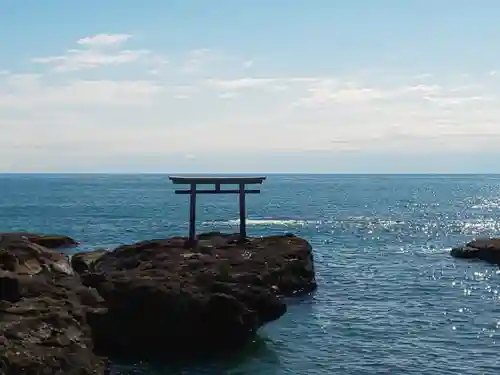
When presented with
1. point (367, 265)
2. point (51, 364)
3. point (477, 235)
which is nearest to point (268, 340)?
point (51, 364)

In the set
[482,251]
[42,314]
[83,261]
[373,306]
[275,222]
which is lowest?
[373,306]

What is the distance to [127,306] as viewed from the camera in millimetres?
29797

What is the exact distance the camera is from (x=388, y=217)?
11300 centimetres

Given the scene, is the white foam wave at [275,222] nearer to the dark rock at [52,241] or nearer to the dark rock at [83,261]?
the dark rock at [52,241]

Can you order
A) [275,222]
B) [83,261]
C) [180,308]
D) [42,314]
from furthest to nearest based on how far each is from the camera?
[275,222]
[83,261]
[180,308]
[42,314]

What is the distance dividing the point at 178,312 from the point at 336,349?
7.21 m

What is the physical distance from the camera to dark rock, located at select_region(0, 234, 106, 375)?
21375mm

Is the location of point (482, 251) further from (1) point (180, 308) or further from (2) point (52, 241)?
(2) point (52, 241)

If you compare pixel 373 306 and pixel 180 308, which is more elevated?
pixel 180 308

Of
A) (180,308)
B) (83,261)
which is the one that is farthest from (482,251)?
(180,308)

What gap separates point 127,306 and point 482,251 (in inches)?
1574

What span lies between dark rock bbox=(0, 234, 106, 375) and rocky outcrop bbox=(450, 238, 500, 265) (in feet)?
135

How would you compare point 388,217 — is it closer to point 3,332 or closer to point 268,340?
point 268,340

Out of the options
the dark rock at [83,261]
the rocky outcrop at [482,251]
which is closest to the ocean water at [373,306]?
the rocky outcrop at [482,251]
